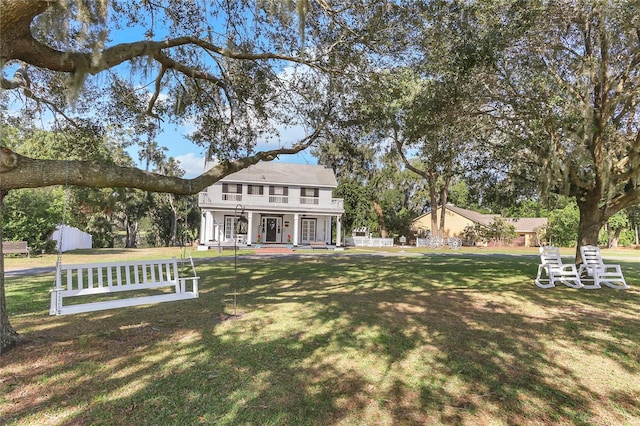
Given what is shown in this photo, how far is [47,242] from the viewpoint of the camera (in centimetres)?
1828

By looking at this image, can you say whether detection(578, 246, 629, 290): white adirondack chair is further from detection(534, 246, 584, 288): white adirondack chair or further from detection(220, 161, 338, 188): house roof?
detection(220, 161, 338, 188): house roof

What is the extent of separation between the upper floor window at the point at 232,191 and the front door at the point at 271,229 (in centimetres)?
319

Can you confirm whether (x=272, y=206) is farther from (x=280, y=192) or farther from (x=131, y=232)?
(x=131, y=232)

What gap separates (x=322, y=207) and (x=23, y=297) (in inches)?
872

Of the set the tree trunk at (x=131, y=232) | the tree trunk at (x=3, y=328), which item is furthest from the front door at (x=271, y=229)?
the tree trunk at (x=3, y=328)

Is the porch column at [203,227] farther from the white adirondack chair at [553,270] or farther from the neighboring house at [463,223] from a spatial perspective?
the neighboring house at [463,223]

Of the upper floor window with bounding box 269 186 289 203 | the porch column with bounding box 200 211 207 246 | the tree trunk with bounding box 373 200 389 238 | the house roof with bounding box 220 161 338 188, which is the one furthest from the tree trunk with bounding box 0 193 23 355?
the tree trunk with bounding box 373 200 389 238

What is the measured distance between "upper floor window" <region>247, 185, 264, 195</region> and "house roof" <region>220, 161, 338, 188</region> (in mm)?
425

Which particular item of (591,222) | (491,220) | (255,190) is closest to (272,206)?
(255,190)

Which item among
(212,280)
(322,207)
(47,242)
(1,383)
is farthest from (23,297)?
(322,207)

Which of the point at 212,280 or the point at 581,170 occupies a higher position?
the point at 581,170

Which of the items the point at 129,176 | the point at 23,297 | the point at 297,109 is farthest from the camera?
the point at 297,109

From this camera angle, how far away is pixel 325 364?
152 inches

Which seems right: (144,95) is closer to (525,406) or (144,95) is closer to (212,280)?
(212,280)
